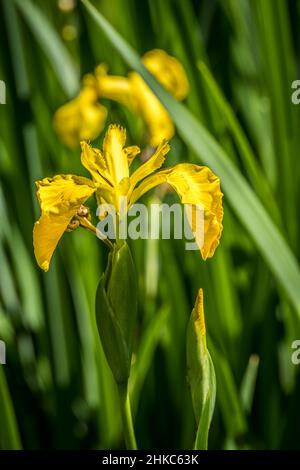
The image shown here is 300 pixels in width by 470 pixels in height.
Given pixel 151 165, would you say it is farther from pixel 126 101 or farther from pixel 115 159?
pixel 126 101

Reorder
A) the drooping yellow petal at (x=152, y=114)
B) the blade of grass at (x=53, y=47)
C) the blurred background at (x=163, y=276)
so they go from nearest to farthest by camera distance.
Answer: the blurred background at (x=163, y=276)
the blade of grass at (x=53, y=47)
the drooping yellow petal at (x=152, y=114)

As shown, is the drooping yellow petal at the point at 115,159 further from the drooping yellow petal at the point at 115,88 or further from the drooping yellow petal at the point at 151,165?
the drooping yellow petal at the point at 115,88

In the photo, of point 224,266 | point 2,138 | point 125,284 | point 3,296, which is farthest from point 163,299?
point 125,284

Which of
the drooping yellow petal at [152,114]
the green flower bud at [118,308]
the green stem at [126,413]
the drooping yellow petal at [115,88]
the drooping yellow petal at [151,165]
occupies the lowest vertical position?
the green stem at [126,413]

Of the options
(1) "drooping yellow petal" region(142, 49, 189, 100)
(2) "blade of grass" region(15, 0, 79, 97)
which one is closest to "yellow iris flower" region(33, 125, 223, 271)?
(2) "blade of grass" region(15, 0, 79, 97)

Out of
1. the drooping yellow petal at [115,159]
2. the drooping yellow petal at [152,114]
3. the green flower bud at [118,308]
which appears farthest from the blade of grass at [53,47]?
the green flower bud at [118,308]
